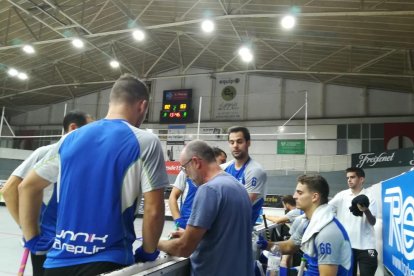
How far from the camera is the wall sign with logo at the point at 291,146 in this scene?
1634cm

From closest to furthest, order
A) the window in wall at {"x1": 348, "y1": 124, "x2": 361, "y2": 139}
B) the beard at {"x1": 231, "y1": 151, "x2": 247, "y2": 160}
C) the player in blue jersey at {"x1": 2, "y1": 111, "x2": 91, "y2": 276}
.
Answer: the player in blue jersey at {"x1": 2, "y1": 111, "x2": 91, "y2": 276} → the beard at {"x1": 231, "y1": 151, "x2": 247, "y2": 160} → the window in wall at {"x1": 348, "y1": 124, "x2": 361, "y2": 139}

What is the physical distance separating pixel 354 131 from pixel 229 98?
266 inches

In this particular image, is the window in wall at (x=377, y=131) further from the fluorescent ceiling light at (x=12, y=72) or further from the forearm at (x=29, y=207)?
the fluorescent ceiling light at (x=12, y=72)

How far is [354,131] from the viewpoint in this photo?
17.9 m

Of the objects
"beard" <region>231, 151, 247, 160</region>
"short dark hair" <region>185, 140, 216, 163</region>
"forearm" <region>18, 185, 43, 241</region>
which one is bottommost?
"forearm" <region>18, 185, 43, 241</region>

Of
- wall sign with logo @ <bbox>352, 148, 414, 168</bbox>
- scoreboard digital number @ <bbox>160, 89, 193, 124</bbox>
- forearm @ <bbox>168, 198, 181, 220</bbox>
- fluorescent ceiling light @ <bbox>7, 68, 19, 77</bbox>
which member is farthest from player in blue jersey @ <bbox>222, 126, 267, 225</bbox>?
fluorescent ceiling light @ <bbox>7, 68, 19, 77</bbox>

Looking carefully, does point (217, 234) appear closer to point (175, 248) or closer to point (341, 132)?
point (175, 248)

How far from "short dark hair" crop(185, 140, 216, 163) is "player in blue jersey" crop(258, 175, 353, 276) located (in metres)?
0.96

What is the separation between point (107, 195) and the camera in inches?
61.8

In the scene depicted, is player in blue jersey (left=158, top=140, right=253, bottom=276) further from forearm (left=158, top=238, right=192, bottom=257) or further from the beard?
the beard

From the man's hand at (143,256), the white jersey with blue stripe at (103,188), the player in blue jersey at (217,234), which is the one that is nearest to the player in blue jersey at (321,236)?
the player in blue jersey at (217,234)

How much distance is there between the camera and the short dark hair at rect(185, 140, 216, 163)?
211 centimetres

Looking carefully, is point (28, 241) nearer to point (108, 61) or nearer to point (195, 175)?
point (195, 175)

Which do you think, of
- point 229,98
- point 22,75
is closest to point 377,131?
point 229,98
